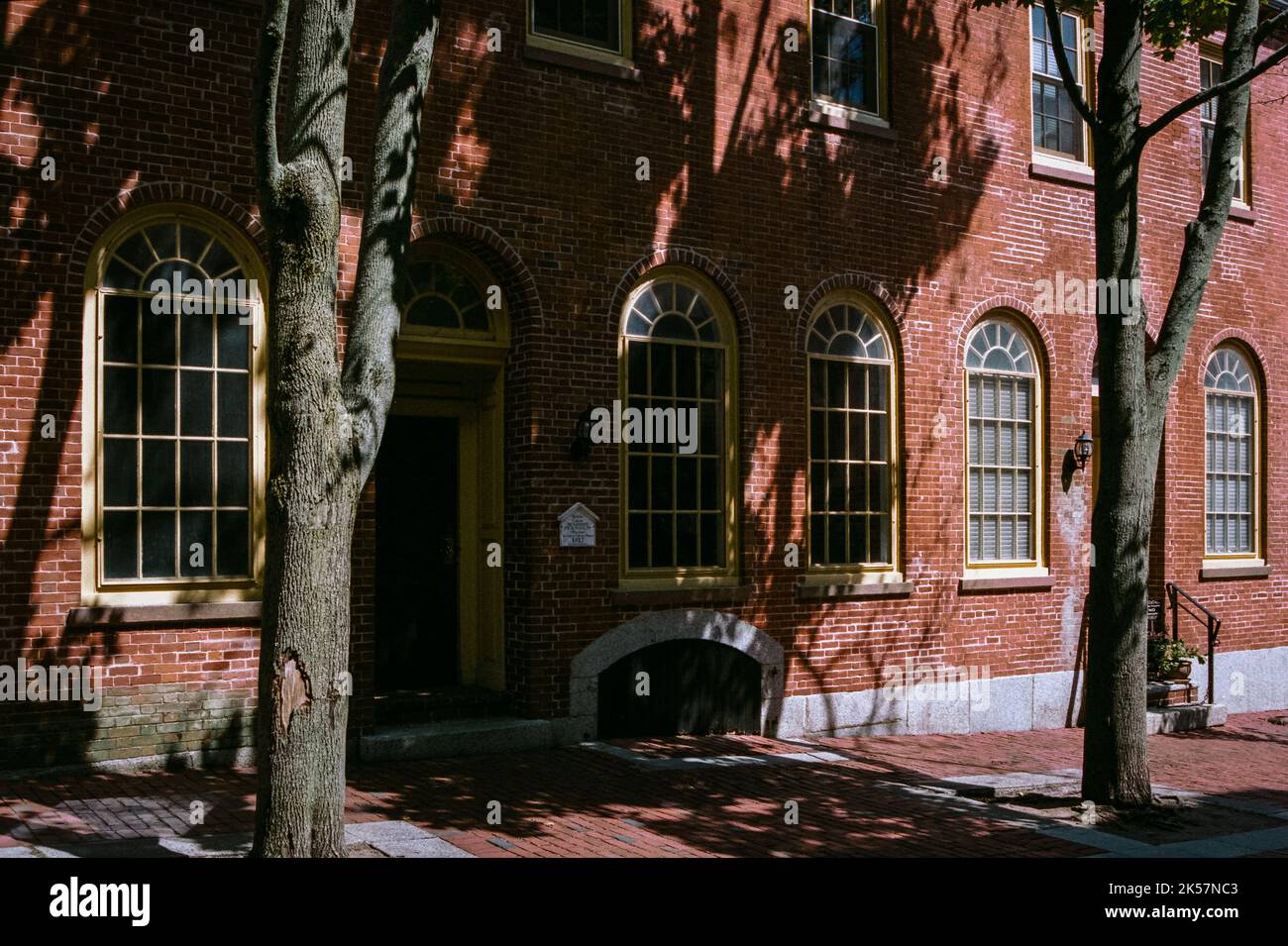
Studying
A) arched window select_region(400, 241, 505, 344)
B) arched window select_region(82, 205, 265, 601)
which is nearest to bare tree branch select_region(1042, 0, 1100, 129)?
arched window select_region(400, 241, 505, 344)

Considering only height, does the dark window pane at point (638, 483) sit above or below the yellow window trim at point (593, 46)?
below

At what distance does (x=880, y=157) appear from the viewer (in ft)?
42.0

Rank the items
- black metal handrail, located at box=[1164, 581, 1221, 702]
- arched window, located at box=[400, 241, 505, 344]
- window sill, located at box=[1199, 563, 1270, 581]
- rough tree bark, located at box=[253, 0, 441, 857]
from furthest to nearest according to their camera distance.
Result: window sill, located at box=[1199, 563, 1270, 581] → black metal handrail, located at box=[1164, 581, 1221, 702] → arched window, located at box=[400, 241, 505, 344] → rough tree bark, located at box=[253, 0, 441, 857]

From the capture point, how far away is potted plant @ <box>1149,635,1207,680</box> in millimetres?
14562

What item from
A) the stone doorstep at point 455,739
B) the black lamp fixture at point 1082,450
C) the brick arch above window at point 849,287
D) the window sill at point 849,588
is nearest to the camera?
the stone doorstep at point 455,739

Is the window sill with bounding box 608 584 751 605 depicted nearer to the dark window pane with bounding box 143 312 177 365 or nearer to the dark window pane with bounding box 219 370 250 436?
the dark window pane with bounding box 219 370 250 436

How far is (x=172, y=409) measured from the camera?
905 centimetres

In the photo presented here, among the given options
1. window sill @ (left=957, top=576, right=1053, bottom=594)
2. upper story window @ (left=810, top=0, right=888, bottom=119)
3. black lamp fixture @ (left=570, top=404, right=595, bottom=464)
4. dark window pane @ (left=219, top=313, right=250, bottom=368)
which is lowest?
window sill @ (left=957, top=576, right=1053, bottom=594)

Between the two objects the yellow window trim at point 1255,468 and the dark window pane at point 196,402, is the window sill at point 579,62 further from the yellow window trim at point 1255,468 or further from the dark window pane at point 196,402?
the yellow window trim at point 1255,468

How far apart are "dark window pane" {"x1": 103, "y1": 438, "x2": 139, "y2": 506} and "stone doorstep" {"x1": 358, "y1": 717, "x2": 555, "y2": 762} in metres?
2.46

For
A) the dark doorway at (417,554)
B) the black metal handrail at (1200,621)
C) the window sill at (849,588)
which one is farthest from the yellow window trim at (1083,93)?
the dark doorway at (417,554)

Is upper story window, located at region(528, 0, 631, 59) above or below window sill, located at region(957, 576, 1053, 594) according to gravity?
above

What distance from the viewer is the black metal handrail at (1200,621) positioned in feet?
49.1

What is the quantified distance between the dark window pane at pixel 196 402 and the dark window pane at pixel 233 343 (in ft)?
0.56
